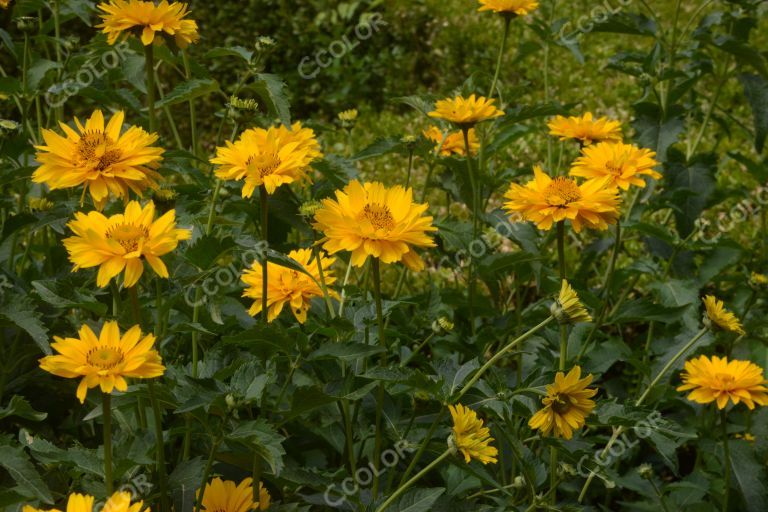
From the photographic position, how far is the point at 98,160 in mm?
1424

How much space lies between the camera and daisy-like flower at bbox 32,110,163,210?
142 cm

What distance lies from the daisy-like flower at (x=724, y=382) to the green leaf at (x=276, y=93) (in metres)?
0.96

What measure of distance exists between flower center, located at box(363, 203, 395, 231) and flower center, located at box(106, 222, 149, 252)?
34 centimetres

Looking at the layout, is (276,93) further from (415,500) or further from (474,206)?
(415,500)

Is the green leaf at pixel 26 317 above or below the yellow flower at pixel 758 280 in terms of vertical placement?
above

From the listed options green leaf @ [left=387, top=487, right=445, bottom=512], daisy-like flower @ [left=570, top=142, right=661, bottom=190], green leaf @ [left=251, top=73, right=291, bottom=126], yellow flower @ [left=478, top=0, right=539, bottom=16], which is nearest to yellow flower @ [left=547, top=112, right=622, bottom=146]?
daisy-like flower @ [left=570, top=142, right=661, bottom=190]

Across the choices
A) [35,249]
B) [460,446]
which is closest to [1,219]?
[35,249]

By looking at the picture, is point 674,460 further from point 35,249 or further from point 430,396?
point 35,249

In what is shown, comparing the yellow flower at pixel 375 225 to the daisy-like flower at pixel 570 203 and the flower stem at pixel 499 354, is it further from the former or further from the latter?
the daisy-like flower at pixel 570 203

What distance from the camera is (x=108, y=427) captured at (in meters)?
1.27

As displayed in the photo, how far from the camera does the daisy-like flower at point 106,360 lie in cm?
120

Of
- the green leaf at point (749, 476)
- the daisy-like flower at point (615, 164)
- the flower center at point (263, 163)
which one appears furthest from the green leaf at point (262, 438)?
the green leaf at point (749, 476)

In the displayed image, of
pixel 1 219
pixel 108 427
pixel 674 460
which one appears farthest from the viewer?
pixel 1 219

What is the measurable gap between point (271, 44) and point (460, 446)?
3.15ft
